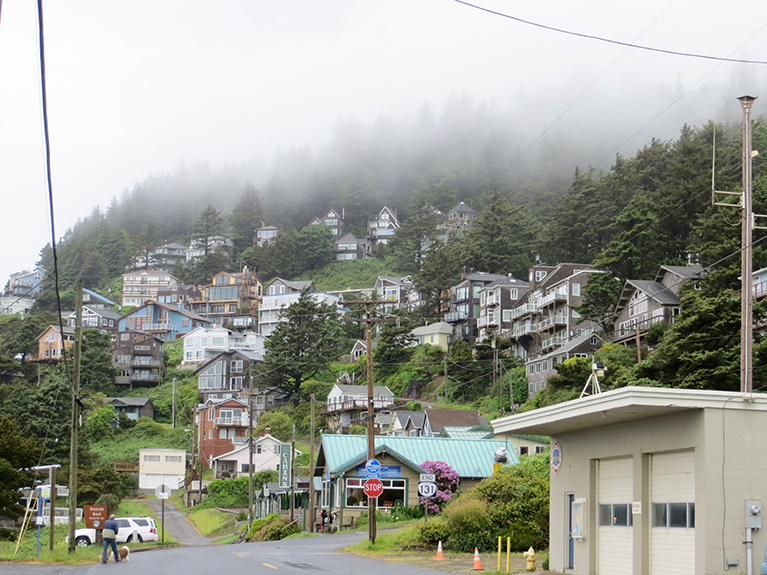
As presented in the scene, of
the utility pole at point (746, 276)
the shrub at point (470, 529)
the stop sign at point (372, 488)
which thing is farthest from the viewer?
the stop sign at point (372, 488)

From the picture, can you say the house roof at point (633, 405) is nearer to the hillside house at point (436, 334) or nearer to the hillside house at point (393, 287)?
the hillside house at point (436, 334)

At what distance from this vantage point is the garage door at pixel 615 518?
63.8 ft

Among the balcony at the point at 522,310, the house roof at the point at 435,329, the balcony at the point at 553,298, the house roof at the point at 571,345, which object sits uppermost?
the balcony at the point at 553,298

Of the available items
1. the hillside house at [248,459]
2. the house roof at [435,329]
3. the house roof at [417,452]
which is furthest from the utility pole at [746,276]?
the house roof at [435,329]

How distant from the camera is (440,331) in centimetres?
10725

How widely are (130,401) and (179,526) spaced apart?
47.1 metres

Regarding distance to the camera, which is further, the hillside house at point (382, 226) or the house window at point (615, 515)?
the hillside house at point (382, 226)

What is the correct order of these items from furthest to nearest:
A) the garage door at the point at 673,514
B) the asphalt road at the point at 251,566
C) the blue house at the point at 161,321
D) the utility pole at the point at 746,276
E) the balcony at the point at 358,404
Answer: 1. the blue house at the point at 161,321
2. the balcony at the point at 358,404
3. the utility pole at the point at 746,276
4. the asphalt road at the point at 251,566
5. the garage door at the point at 673,514

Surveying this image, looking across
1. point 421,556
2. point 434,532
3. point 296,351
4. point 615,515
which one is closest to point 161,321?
point 296,351

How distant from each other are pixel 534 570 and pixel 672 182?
63.4m

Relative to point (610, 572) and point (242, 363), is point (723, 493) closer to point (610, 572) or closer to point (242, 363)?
point (610, 572)

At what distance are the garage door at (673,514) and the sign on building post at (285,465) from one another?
3372 cm

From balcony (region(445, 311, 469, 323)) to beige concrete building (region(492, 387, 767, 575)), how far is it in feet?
285

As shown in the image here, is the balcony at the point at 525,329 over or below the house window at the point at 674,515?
over
